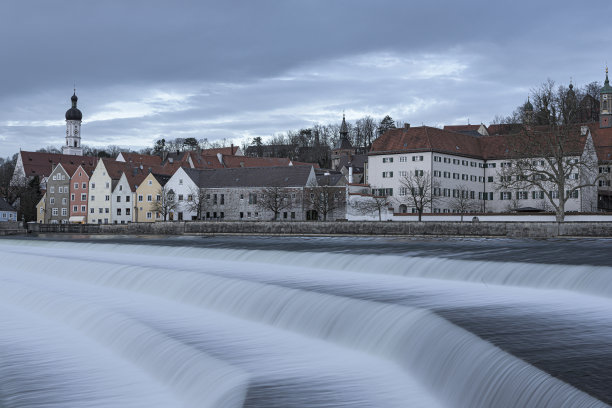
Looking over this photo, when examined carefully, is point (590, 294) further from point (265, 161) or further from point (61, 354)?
point (265, 161)

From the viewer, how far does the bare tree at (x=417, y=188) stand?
247 feet

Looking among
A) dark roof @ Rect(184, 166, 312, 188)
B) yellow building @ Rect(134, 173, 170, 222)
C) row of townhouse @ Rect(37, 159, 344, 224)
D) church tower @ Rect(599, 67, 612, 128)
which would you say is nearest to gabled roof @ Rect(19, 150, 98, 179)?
row of townhouse @ Rect(37, 159, 344, 224)

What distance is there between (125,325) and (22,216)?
98500 millimetres

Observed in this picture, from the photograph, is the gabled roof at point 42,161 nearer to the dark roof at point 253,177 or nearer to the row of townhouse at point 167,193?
the row of townhouse at point 167,193

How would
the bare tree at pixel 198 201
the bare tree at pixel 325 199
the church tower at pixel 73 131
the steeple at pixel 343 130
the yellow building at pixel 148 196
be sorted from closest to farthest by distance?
the bare tree at pixel 325 199, the bare tree at pixel 198 201, the yellow building at pixel 148 196, the steeple at pixel 343 130, the church tower at pixel 73 131

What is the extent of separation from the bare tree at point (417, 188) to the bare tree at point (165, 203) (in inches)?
1127

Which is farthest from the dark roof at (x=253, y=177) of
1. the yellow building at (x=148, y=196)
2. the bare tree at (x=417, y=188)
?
the bare tree at (x=417, y=188)

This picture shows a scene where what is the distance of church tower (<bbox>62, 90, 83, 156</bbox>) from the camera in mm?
157625

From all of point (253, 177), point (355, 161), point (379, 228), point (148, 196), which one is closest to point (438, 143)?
point (253, 177)

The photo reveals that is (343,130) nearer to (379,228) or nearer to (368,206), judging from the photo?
(368,206)

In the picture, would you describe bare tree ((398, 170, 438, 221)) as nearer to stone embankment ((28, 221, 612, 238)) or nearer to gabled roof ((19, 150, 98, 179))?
stone embankment ((28, 221, 612, 238))

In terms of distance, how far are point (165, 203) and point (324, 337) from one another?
246ft

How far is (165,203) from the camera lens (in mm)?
84750

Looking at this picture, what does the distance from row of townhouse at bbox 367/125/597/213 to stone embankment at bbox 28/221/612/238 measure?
27141mm
